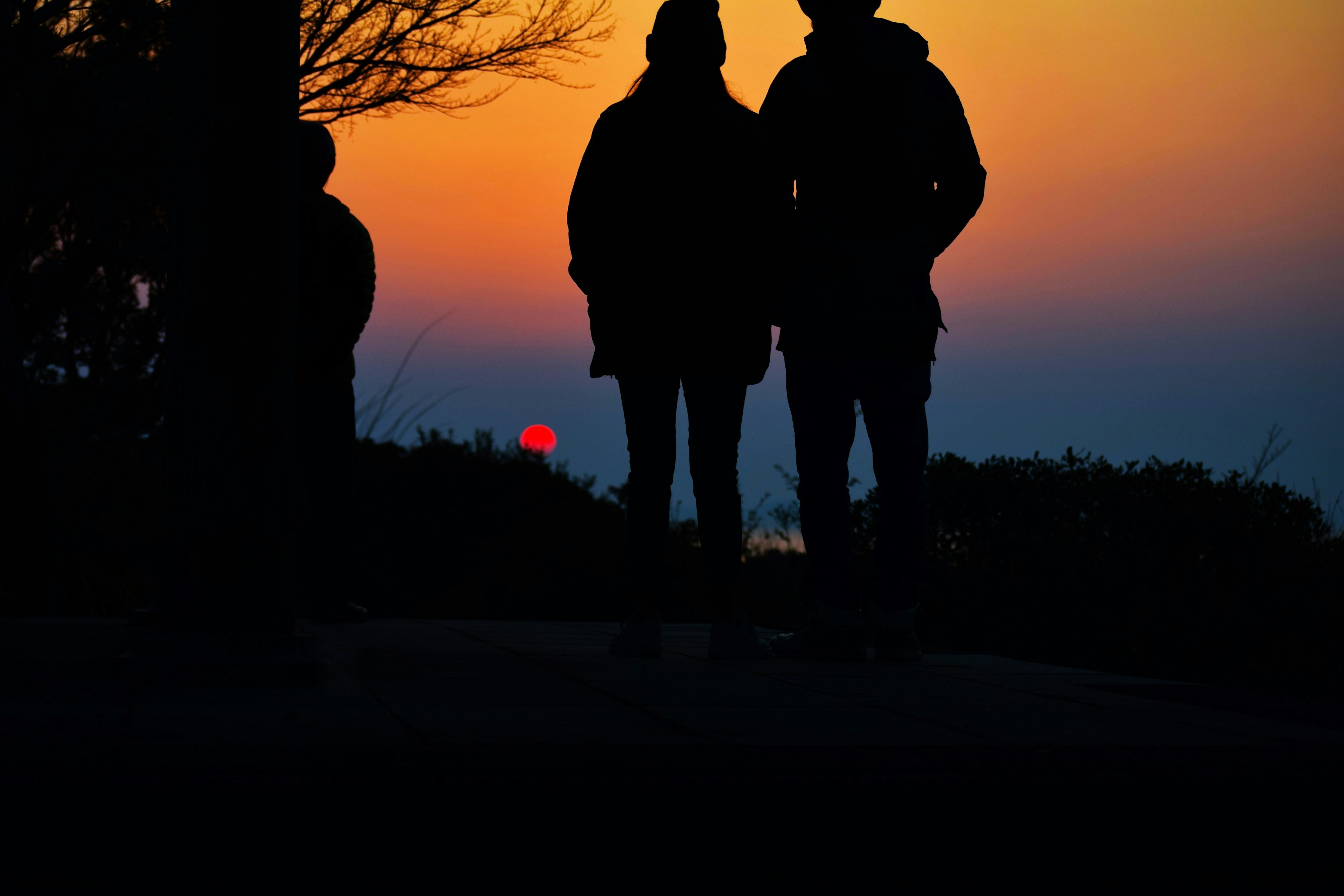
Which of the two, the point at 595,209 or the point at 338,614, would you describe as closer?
the point at 595,209

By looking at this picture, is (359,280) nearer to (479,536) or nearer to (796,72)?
(796,72)

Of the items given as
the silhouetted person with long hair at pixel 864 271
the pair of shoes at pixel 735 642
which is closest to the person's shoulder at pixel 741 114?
the silhouetted person with long hair at pixel 864 271

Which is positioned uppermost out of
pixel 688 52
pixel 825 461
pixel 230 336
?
pixel 688 52

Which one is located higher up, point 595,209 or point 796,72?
point 796,72

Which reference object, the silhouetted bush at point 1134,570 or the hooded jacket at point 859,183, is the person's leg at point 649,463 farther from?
the silhouetted bush at point 1134,570

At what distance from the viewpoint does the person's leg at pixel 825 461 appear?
5.42 meters

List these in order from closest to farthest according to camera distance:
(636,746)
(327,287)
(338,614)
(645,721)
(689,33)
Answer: (636,746) → (645,721) → (689,33) → (327,287) → (338,614)

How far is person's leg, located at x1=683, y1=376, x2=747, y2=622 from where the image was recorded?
532 cm

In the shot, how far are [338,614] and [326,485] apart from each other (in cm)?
65

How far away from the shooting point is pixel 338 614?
706 centimetres

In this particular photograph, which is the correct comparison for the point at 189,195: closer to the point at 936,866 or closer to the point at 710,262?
the point at 710,262

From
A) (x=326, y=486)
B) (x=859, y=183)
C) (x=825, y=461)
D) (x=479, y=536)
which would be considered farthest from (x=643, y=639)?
(x=479, y=536)

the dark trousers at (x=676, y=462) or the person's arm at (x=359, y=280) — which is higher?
the person's arm at (x=359, y=280)

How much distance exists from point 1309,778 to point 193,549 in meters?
3.13
